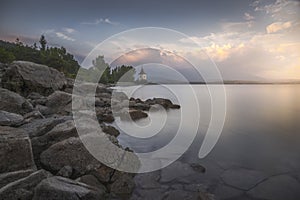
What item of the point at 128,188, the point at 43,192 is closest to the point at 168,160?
the point at 128,188

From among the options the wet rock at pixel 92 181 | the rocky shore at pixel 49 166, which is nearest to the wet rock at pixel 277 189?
the rocky shore at pixel 49 166

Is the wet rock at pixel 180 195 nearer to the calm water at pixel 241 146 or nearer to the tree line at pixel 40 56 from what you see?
the calm water at pixel 241 146

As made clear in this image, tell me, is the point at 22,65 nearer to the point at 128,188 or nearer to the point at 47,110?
the point at 47,110

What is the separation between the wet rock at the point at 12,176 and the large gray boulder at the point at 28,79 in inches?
501

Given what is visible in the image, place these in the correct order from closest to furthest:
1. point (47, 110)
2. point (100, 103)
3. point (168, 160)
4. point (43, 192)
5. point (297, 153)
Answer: point (43, 192)
point (168, 160)
point (297, 153)
point (47, 110)
point (100, 103)

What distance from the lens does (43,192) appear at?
3521 mm

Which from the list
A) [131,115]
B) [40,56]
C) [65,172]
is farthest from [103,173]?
[40,56]

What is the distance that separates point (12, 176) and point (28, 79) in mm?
13151

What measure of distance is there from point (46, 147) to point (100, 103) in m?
11.6

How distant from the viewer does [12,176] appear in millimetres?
4078

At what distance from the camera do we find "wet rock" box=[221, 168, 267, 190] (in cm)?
579

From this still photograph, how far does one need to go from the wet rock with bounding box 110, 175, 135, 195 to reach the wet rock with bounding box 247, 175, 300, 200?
310 centimetres

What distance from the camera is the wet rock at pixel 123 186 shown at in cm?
488

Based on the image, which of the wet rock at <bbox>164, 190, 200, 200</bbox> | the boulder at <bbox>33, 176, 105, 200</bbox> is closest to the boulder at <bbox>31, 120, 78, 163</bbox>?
the boulder at <bbox>33, 176, 105, 200</bbox>
